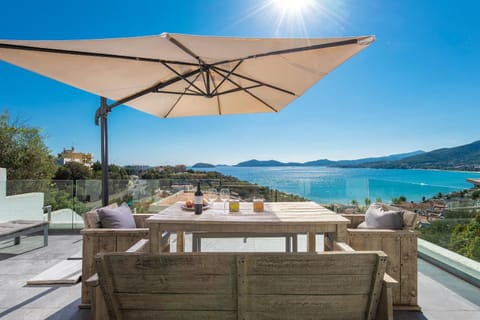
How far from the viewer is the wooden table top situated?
1.82m

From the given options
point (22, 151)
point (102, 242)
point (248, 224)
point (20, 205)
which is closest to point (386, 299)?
point (248, 224)

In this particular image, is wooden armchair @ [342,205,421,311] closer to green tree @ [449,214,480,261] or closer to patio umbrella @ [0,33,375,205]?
green tree @ [449,214,480,261]

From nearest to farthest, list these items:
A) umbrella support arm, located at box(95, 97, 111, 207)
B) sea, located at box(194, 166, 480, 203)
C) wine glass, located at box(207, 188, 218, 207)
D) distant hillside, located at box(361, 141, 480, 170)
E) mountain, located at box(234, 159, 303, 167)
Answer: wine glass, located at box(207, 188, 218, 207) < umbrella support arm, located at box(95, 97, 111, 207) < sea, located at box(194, 166, 480, 203) < distant hillside, located at box(361, 141, 480, 170) < mountain, located at box(234, 159, 303, 167)

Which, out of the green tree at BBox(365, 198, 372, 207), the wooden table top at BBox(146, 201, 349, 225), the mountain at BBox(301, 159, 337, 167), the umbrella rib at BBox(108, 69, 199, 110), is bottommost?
the green tree at BBox(365, 198, 372, 207)

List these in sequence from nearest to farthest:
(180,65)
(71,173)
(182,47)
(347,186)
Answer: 1. (182,47)
2. (180,65)
3. (347,186)
4. (71,173)

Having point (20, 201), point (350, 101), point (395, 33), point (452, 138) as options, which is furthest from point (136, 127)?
point (452, 138)

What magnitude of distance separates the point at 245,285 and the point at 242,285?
15mm

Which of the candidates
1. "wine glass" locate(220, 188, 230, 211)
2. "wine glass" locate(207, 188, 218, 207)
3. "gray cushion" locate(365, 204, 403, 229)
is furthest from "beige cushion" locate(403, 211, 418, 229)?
"wine glass" locate(207, 188, 218, 207)

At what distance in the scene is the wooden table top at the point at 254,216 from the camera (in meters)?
1.82

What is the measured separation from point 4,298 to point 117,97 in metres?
2.20

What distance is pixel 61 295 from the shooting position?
89.2 inches

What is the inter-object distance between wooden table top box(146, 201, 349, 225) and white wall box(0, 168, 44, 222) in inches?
154

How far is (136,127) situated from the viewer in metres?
15.4

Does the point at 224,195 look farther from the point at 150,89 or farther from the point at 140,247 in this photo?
the point at 150,89
